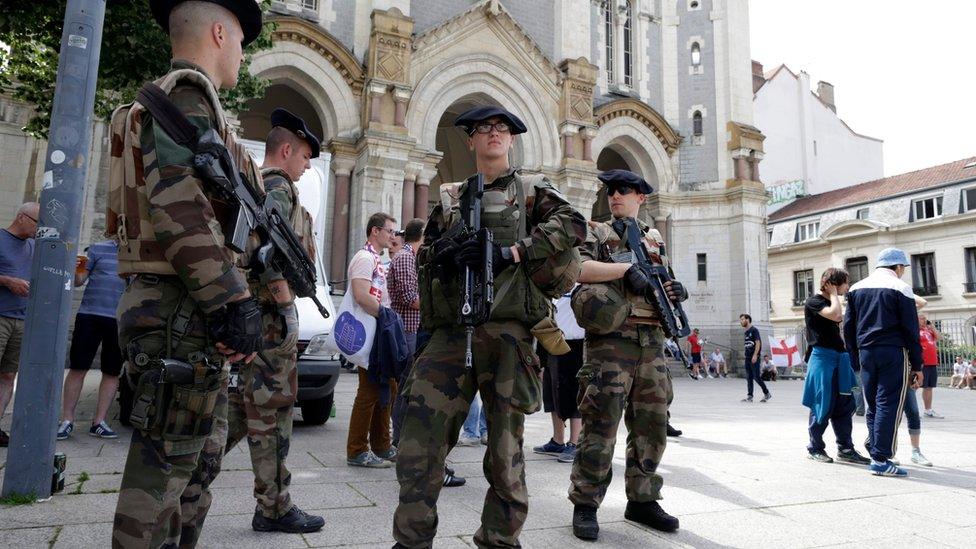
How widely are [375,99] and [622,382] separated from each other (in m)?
14.5

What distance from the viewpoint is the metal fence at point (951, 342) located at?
23.9m

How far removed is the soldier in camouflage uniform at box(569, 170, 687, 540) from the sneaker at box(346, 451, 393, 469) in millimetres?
2013

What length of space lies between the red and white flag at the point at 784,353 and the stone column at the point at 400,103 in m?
15.6

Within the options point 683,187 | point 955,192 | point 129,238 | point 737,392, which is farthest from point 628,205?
point 955,192

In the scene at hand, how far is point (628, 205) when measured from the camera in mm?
4105

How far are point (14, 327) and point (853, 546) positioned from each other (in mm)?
6745

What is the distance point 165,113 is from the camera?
2.01 m

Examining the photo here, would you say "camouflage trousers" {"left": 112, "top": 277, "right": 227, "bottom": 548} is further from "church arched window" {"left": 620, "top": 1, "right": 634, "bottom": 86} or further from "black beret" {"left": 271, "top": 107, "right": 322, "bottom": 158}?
"church arched window" {"left": 620, "top": 1, "right": 634, "bottom": 86}

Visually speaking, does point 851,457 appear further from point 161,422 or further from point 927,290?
point 927,290

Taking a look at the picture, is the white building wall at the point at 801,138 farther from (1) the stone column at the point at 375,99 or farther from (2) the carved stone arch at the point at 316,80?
(2) the carved stone arch at the point at 316,80

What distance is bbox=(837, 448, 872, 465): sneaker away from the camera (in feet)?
19.1

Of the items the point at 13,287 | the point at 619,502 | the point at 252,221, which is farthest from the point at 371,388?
the point at 13,287

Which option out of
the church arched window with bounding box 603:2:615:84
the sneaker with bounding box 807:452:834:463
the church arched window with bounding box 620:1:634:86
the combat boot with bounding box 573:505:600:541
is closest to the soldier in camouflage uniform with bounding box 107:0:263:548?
the combat boot with bounding box 573:505:600:541

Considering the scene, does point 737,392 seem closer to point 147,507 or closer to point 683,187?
point 683,187
